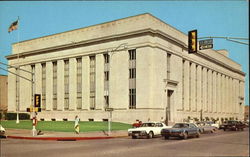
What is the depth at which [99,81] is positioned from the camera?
54.6m

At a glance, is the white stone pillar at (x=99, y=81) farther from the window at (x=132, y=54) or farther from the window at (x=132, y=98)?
the window at (x=132, y=98)

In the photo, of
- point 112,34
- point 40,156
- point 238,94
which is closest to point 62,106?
point 112,34

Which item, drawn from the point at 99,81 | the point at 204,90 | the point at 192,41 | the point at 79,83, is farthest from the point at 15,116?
the point at 192,41

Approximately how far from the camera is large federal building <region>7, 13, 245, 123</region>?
160ft

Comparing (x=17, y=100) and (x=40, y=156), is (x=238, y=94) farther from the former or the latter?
(x=40, y=156)

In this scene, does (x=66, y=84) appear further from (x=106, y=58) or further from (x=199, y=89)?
(x=199, y=89)

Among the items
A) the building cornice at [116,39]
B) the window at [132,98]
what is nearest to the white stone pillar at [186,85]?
the building cornice at [116,39]

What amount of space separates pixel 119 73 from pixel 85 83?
836 cm

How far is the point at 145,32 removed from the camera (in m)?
48.2

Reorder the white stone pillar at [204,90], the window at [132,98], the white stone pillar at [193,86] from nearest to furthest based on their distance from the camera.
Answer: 1. the window at [132,98]
2. the white stone pillar at [193,86]
3. the white stone pillar at [204,90]

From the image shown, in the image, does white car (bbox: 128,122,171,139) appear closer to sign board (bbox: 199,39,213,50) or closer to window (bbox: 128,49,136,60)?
sign board (bbox: 199,39,213,50)

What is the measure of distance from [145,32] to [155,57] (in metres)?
4.16

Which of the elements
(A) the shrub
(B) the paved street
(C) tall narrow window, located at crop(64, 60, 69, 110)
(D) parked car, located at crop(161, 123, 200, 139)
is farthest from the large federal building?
(B) the paved street

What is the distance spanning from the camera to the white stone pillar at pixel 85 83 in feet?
185
